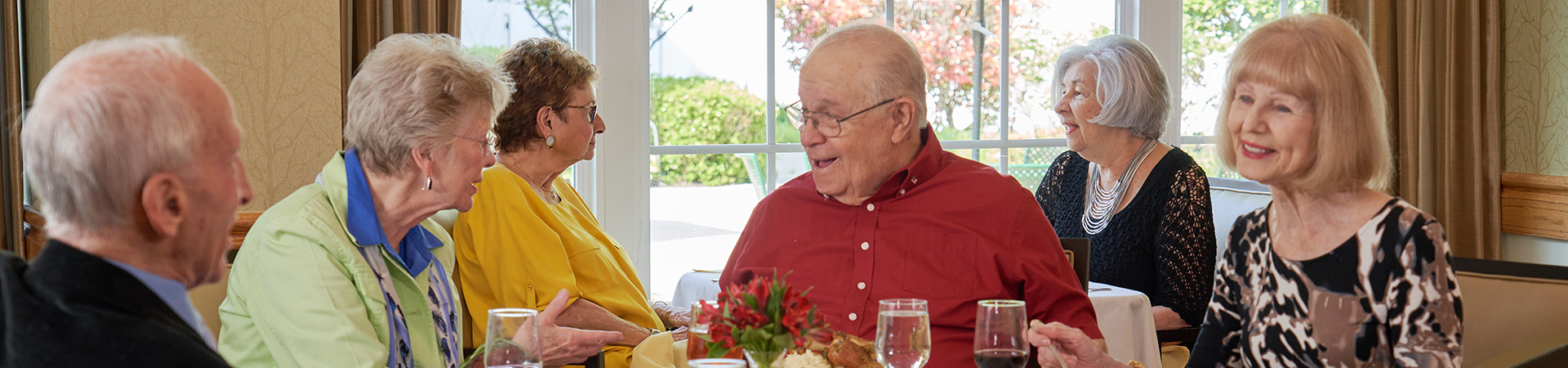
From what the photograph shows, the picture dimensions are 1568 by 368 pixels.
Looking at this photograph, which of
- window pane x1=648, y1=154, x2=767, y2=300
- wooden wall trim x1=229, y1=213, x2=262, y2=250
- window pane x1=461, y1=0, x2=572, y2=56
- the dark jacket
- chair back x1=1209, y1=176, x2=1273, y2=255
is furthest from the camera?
window pane x1=648, y1=154, x2=767, y2=300

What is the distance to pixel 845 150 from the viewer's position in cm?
205

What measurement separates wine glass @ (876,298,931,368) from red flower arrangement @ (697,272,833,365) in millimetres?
132

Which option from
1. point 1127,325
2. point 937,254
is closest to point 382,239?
point 937,254

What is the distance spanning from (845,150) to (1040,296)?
A: 45cm

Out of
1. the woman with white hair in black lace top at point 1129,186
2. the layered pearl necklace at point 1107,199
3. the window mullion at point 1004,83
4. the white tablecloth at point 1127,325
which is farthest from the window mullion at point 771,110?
the white tablecloth at point 1127,325

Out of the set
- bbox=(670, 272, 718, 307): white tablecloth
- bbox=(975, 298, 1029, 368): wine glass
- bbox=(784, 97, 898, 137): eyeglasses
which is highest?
bbox=(784, 97, 898, 137): eyeglasses

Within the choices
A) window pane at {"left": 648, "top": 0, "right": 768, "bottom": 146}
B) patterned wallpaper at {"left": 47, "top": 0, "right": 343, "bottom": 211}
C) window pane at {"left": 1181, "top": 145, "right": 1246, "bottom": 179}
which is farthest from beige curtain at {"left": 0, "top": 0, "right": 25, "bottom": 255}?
window pane at {"left": 1181, "top": 145, "right": 1246, "bottom": 179}

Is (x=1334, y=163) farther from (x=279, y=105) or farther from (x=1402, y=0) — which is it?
(x=1402, y=0)

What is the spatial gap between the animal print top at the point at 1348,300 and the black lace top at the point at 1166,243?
967 millimetres

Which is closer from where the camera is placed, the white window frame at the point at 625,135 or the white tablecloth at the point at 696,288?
the white tablecloth at the point at 696,288

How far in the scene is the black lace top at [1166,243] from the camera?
2682 millimetres

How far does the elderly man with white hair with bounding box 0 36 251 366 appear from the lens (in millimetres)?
947

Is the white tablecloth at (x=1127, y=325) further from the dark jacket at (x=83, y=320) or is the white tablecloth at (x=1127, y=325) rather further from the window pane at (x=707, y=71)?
the dark jacket at (x=83, y=320)

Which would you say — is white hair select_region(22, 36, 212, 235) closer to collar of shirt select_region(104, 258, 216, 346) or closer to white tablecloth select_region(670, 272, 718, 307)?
collar of shirt select_region(104, 258, 216, 346)
